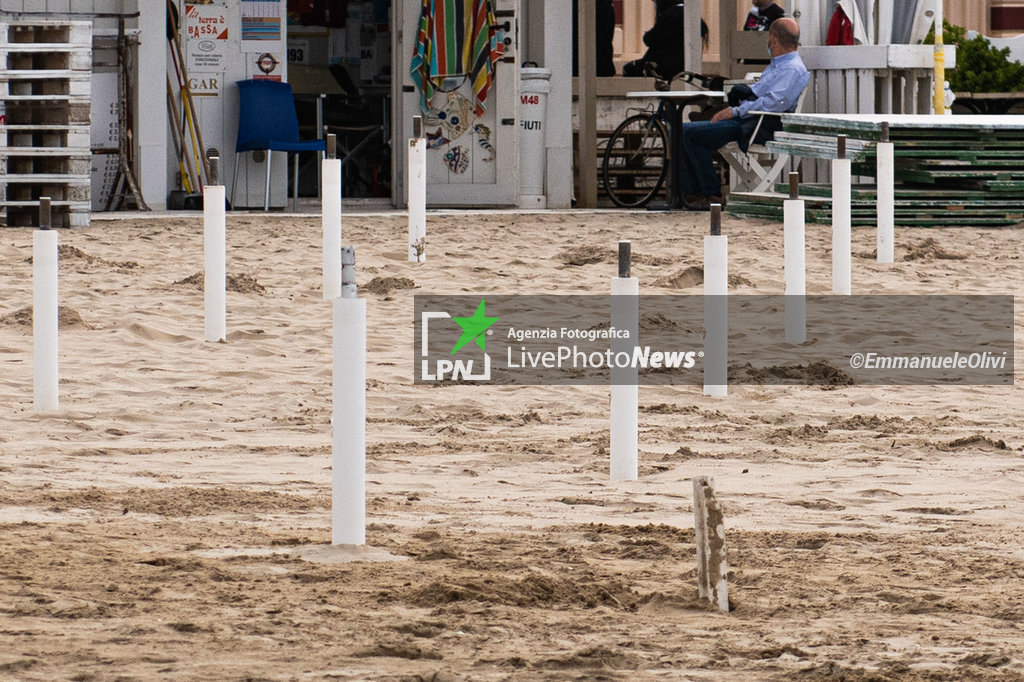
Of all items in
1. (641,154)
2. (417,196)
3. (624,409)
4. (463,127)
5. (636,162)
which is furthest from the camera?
(636,162)

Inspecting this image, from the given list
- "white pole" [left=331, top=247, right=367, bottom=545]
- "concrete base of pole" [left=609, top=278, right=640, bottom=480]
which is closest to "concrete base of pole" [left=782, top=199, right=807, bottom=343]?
"concrete base of pole" [left=609, top=278, right=640, bottom=480]

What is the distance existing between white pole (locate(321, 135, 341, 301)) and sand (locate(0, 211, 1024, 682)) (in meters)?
0.24

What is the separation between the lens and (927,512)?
19.9 feet

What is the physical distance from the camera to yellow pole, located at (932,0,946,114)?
18.0 meters

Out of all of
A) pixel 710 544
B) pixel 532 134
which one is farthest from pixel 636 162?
pixel 710 544

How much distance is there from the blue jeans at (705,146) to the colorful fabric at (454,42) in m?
2.27

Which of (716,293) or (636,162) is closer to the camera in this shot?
(716,293)

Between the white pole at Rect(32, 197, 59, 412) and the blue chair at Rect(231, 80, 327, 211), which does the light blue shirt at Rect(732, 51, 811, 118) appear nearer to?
the blue chair at Rect(231, 80, 327, 211)

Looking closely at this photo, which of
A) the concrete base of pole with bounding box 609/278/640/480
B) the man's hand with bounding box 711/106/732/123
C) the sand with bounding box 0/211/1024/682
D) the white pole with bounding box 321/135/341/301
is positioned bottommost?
the sand with bounding box 0/211/1024/682

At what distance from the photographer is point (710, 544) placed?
4.64 meters

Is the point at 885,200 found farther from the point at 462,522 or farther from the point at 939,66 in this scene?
the point at 462,522

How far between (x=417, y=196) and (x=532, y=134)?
5760mm

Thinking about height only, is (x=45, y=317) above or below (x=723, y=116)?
below

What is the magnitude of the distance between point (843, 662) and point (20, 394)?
511 cm
